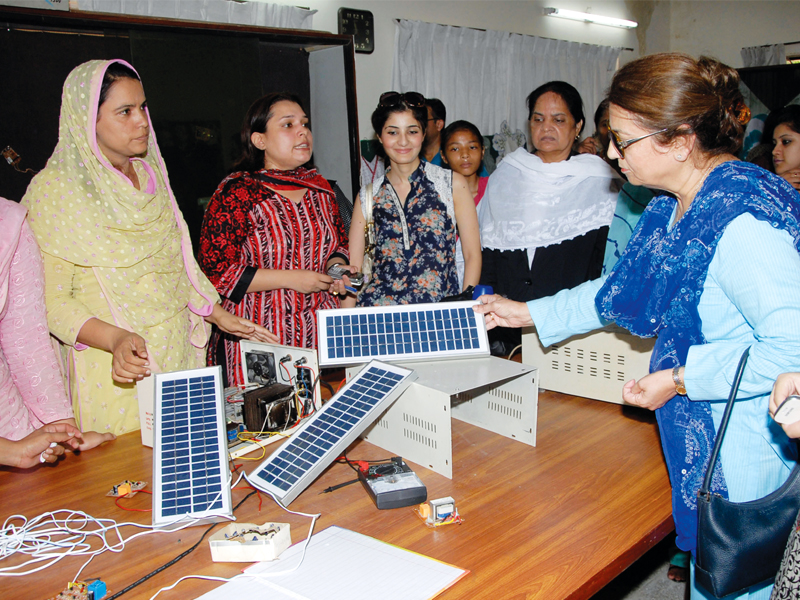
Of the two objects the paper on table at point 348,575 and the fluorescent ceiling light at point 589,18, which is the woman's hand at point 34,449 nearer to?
the paper on table at point 348,575

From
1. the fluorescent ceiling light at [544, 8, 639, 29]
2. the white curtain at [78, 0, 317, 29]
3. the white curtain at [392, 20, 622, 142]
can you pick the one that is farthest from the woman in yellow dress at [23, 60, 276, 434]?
the fluorescent ceiling light at [544, 8, 639, 29]

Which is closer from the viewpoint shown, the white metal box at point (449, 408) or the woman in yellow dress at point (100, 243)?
the white metal box at point (449, 408)

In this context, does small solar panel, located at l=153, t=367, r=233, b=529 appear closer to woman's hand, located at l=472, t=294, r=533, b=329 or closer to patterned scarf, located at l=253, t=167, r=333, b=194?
woman's hand, located at l=472, t=294, r=533, b=329

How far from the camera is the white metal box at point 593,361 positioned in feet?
5.36

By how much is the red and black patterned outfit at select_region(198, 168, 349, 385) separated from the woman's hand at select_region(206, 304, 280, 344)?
0.72 feet

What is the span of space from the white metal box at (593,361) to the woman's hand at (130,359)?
107cm

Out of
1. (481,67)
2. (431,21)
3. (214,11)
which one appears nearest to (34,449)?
(214,11)

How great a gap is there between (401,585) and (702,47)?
752cm

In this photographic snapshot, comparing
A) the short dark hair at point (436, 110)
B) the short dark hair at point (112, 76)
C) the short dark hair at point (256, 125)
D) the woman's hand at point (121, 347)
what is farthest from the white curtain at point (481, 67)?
the woman's hand at point (121, 347)

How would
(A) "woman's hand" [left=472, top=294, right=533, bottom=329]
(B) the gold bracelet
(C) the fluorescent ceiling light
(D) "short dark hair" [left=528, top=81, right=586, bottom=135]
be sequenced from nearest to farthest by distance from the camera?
(B) the gold bracelet
(A) "woman's hand" [left=472, top=294, right=533, bottom=329]
(D) "short dark hair" [left=528, top=81, right=586, bottom=135]
(C) the fluorescent ceiling light

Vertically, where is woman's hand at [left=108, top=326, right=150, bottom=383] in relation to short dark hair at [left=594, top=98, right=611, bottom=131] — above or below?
below

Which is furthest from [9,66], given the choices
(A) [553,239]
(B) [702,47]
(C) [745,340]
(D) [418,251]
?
(B) [702,47]

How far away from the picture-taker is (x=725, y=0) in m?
6.62

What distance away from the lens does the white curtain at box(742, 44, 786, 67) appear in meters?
6.34
